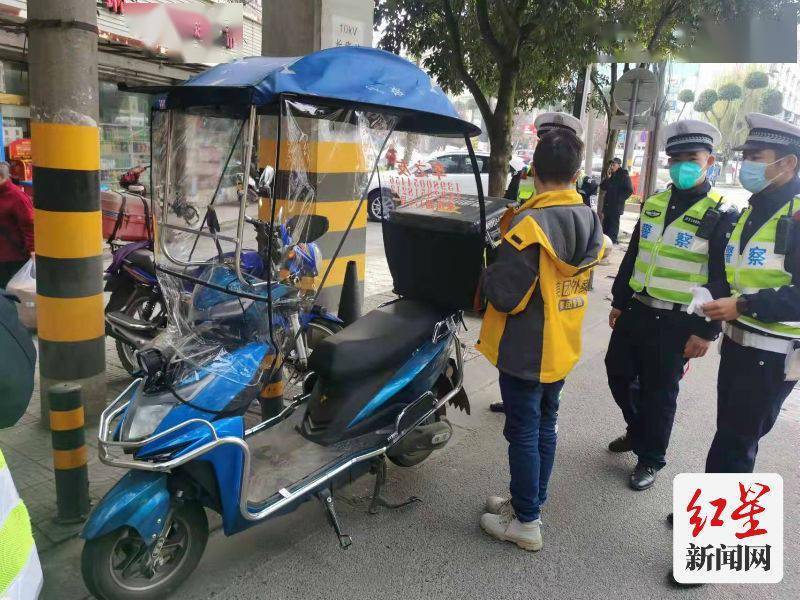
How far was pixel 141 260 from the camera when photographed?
4652 mm

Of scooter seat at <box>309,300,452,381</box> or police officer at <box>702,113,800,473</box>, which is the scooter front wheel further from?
police officer at <box>702,113,800,473</box>

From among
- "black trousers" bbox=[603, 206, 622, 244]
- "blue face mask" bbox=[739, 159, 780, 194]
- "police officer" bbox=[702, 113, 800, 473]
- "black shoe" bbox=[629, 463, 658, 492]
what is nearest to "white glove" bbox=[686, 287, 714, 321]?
"police officer" bbox=[702, 113, 800, 473]

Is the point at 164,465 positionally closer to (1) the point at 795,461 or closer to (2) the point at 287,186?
(2) the point at 287,186

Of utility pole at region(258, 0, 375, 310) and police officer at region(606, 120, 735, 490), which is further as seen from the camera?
utility pole at region(258, 0, 375, 310)

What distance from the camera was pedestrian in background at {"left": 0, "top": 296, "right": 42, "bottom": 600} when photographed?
1339 millimetres

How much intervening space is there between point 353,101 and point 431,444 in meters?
1.77

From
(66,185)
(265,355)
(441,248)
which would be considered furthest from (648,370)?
(66,185)

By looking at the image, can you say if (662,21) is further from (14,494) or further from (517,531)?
(14,494)

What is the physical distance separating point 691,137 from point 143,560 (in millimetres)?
3300

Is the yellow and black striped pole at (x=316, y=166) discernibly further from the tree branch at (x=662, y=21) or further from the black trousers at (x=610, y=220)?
the black trousers at (x=610, y=220)

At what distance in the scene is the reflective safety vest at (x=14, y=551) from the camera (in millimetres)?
1319

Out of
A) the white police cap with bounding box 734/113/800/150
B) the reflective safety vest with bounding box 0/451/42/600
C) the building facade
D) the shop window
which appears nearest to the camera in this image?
the reflective safety vest with bounding box 0/451/42/600

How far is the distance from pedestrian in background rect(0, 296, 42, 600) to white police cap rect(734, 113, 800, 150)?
3.02 meters

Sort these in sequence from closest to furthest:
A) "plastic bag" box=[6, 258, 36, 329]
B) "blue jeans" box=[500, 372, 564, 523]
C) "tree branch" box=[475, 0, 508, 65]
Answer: "blue jeans" box=[500, 372, 564, 523]
"plastic bag" box=[6, 258, 36, 329]
"tree branch" box=[475, 0, 508, 65]
